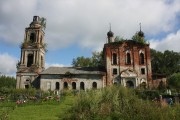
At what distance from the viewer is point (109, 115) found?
1219 centimetres

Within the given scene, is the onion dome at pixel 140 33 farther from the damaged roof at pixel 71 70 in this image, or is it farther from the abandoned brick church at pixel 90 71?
the damaged roof at pixel 71 70

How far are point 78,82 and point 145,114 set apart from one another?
1170 inches

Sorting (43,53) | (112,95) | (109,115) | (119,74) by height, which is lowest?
(109,115)

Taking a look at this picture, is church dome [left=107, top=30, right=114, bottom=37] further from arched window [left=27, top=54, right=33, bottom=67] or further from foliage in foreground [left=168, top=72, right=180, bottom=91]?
arched window [left=27, top=54, right=33, bottom=67]

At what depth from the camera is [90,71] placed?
41.5m

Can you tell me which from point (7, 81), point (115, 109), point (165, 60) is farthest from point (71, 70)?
point (7, 81)

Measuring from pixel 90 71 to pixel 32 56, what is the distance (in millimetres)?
10915

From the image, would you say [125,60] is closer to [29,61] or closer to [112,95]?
[29,61]

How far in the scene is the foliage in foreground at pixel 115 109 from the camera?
11211mm

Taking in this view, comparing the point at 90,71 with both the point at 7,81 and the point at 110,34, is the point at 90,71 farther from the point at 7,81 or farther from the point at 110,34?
the point at 7,81

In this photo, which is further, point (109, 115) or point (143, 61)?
point (143, 61)

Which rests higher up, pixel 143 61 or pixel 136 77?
pixel 143 61

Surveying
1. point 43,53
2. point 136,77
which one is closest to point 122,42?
point 136,77

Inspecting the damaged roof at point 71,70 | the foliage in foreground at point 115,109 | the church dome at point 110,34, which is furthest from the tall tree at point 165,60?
the foliage in foreground at point 115,109
